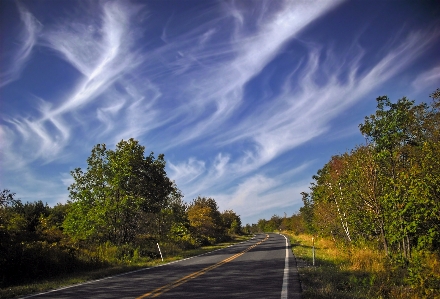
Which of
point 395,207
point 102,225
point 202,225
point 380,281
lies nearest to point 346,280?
point 380,281

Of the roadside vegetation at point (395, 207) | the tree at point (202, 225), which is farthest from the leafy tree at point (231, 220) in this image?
the roadside vegetation at point (395, 207)

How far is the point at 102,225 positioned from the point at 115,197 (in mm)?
2281

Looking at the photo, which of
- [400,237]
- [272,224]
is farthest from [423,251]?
[272,224]

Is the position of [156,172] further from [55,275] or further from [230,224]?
[230,224]

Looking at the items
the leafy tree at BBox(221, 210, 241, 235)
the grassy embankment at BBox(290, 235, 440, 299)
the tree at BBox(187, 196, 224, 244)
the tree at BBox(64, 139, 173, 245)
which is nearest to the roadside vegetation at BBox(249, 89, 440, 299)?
the grassy embankment at BBox(290, 235, 440, 299)

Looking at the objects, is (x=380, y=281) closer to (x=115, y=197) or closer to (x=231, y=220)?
(x=115, y=197)

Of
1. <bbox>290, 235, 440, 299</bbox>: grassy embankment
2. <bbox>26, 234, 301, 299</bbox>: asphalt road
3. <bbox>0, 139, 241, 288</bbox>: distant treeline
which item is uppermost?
<bbox>0, 139, 241, 288</bbox>: distant treeline

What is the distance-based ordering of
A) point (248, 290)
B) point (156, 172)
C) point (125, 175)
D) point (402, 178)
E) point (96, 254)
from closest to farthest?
point (248, 290) < point (402, 178) < point (96, 254) < point (125, 175) < point (156, 172)

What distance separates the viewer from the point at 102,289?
420 inches

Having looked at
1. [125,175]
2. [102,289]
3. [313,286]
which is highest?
[125,175]

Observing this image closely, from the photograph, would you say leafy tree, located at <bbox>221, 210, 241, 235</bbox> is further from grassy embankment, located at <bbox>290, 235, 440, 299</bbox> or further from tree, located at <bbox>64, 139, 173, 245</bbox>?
grassy embankment, located at <bbox>290, 235, 440, 299</bbox>

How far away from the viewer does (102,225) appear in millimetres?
24781

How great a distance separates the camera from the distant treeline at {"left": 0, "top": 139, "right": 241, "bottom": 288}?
48.7 ft

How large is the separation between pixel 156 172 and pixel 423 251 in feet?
68.8
